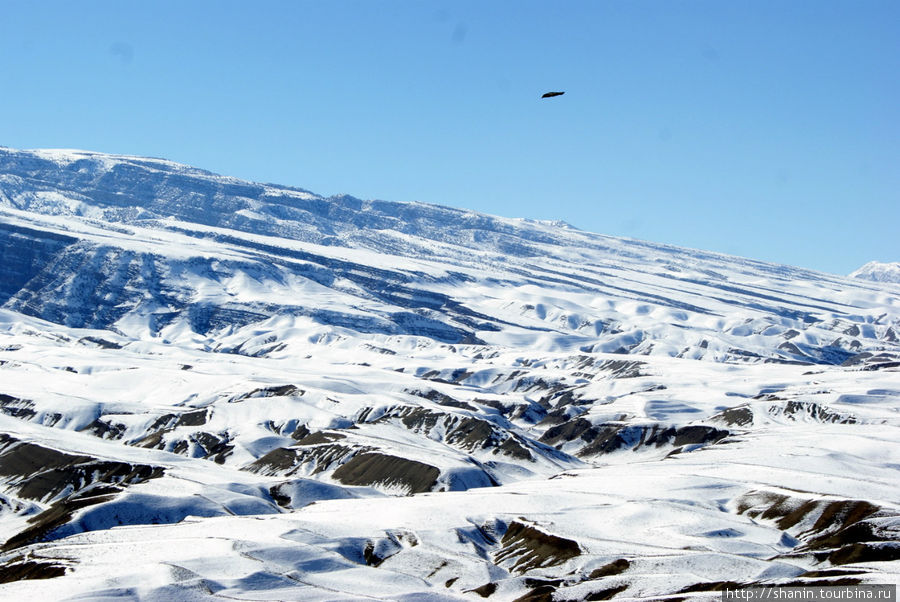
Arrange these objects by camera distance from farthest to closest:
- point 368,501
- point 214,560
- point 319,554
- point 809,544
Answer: point 368,501, point 809,544, point 319,554, point 214,560

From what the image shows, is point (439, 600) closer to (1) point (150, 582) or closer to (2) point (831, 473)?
(1) point (150, 582)

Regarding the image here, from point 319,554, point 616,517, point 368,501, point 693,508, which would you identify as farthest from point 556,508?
point 319,554

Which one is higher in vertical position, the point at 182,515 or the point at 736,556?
the point at 736,556

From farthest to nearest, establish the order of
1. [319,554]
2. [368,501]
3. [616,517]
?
1. [368,501]
2. [616,517]
3. [319,554]

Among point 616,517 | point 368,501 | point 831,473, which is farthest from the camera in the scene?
point 831,473

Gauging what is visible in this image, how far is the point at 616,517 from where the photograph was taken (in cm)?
15875

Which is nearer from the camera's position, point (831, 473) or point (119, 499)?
point (119, 499)

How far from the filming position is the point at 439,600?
120 meters

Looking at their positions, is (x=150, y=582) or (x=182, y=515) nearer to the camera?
(x=150, y=582)

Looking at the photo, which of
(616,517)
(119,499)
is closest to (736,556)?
(616,517)

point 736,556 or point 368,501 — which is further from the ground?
point 736,556

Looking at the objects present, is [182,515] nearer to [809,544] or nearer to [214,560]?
[214,560]

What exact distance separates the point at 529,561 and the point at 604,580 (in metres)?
22.7

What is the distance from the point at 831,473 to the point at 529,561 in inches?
3204
